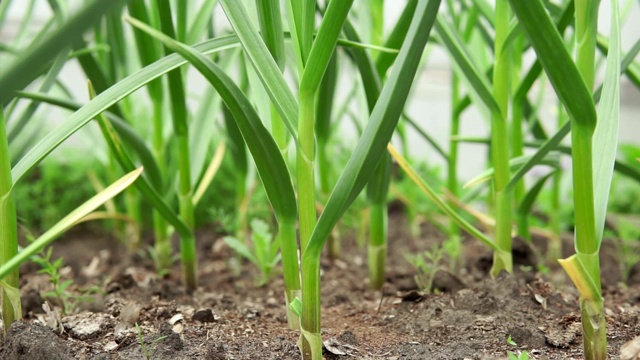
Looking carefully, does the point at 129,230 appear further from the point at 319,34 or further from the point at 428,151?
the point at 428,151

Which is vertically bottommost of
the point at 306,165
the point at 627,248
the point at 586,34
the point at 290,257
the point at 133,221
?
the point at 627,248

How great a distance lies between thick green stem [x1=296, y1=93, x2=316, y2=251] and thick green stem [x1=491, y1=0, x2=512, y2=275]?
1.17ft

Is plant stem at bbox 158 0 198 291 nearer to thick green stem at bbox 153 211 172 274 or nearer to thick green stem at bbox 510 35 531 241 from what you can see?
thick green stem at bbox 153 211 172 274

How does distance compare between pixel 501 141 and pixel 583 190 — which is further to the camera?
pixel 501 141

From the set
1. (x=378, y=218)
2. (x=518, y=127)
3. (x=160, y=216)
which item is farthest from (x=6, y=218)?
(x=518, y=127)

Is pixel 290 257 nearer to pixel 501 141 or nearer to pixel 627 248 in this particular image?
pixel 501 141

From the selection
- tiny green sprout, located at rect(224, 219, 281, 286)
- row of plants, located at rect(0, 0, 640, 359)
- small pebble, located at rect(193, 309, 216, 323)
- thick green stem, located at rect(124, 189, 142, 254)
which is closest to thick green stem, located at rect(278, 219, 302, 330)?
row of plants, located at rect(0, 0, 640, 359)

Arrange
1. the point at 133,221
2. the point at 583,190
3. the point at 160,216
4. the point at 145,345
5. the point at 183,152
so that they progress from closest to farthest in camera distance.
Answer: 1. the point at 583,190
2. the point at 145,345
3. the point at 183,152
4. the point at 160,216
5. the point at 133,221

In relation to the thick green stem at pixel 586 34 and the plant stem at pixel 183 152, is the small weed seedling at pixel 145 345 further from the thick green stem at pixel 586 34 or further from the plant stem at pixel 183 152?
the thick green stem at pixel 586 34

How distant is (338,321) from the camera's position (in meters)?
0.96

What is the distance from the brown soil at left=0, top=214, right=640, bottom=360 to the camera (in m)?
0.77

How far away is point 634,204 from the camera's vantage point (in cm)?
196

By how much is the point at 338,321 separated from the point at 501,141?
1.18 ft

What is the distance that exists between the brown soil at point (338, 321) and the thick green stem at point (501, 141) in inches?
2.4
